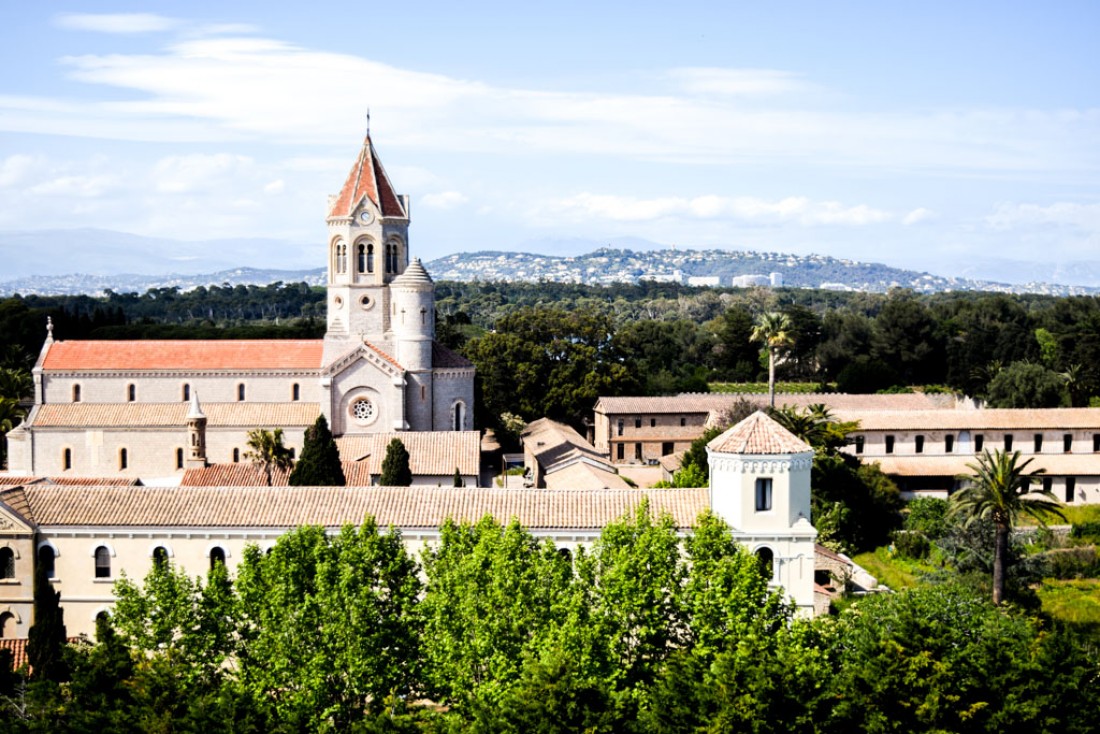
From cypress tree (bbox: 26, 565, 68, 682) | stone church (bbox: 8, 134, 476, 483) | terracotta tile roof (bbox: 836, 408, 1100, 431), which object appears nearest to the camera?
cypress tree (bbox: 26, 565, 68, 682)

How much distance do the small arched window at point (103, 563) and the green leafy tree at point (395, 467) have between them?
16877 mm

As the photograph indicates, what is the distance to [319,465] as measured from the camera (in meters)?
52.8

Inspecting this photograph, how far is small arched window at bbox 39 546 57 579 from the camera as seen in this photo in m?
38.1

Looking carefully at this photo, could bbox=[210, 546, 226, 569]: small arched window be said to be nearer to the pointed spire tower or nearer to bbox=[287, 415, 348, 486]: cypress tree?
bbox=[287, 415, 348, 486]: cypress tree

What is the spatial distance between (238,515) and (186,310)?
167 m

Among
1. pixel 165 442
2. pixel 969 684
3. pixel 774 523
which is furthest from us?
pixel 165 442

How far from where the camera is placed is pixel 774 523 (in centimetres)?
3659

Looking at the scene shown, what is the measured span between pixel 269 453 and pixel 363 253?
14403 millimetres

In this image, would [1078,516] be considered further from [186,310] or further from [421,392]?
[186,310]

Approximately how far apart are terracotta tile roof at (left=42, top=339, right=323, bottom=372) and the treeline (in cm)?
3023

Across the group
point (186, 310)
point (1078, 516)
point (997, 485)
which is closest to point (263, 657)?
point (997, 485)

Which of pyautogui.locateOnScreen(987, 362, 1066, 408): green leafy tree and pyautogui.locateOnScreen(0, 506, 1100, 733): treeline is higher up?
pyautogui.locateOnScreen(987, 362, 1066, 408): green leafy tree

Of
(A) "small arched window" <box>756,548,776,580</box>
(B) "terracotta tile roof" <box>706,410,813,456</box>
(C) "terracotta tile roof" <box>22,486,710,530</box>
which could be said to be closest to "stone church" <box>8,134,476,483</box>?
(C) "terracotta tile roof" <box>22,486,710,530</box>

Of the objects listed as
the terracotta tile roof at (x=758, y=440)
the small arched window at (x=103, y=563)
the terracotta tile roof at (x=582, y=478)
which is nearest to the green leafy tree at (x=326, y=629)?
the small arched window at (x=103, y=563)
